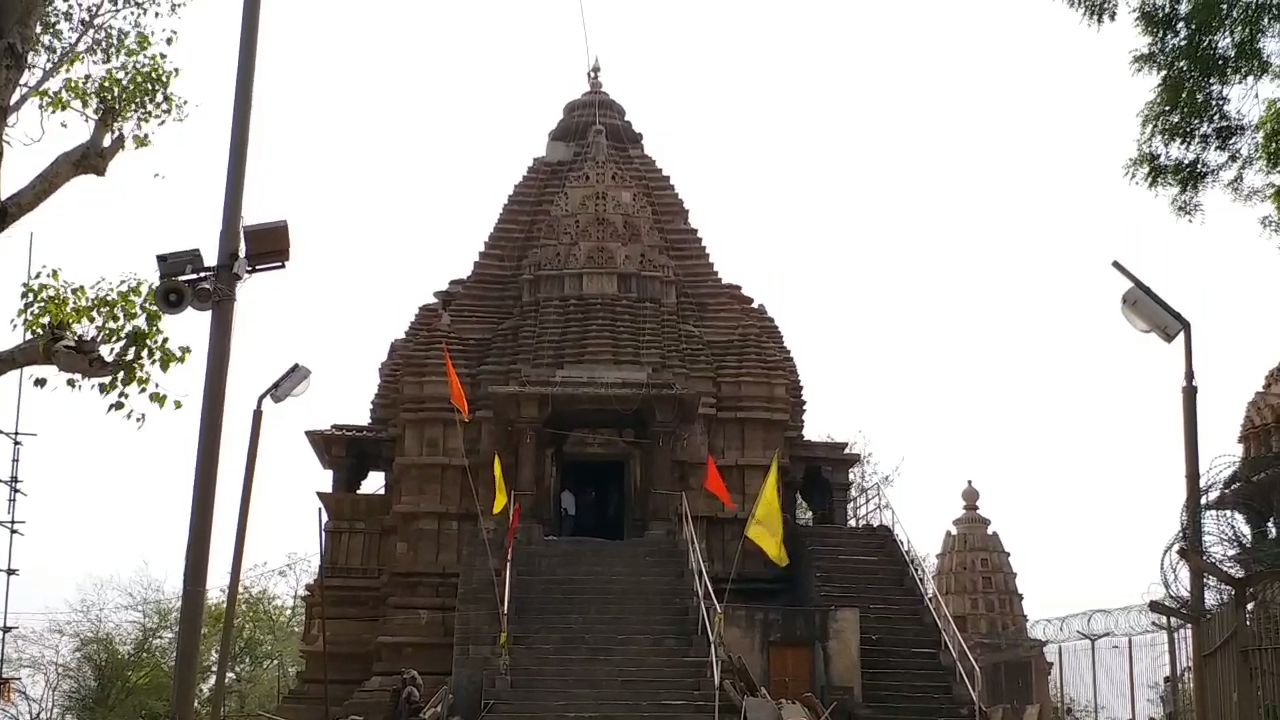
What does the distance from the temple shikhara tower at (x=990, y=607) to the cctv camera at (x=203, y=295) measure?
78.8 feet

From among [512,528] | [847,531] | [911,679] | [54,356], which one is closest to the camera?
[54,356]

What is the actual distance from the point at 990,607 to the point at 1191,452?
20587mm

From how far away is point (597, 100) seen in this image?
30328 mm

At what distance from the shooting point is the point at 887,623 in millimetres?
21328

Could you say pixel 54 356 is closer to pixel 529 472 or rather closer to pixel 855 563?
pixel 529 472

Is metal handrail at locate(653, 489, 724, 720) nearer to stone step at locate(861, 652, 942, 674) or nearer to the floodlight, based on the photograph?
stone step at locate(861, 652, 942, 674)

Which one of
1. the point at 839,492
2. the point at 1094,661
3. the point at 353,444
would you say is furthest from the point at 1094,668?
the point at 353,444

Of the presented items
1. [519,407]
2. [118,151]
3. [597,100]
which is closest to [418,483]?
[519,407]

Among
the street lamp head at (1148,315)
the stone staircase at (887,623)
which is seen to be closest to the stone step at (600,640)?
the stone staircase at (887,623)

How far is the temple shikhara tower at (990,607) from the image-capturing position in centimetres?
3028

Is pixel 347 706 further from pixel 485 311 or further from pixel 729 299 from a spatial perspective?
pixel 729 299

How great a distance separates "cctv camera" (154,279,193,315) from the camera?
8.77 metres

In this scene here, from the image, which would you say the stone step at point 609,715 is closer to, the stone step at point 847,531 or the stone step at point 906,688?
the stone step at point 906,688

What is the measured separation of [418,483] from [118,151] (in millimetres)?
13134
